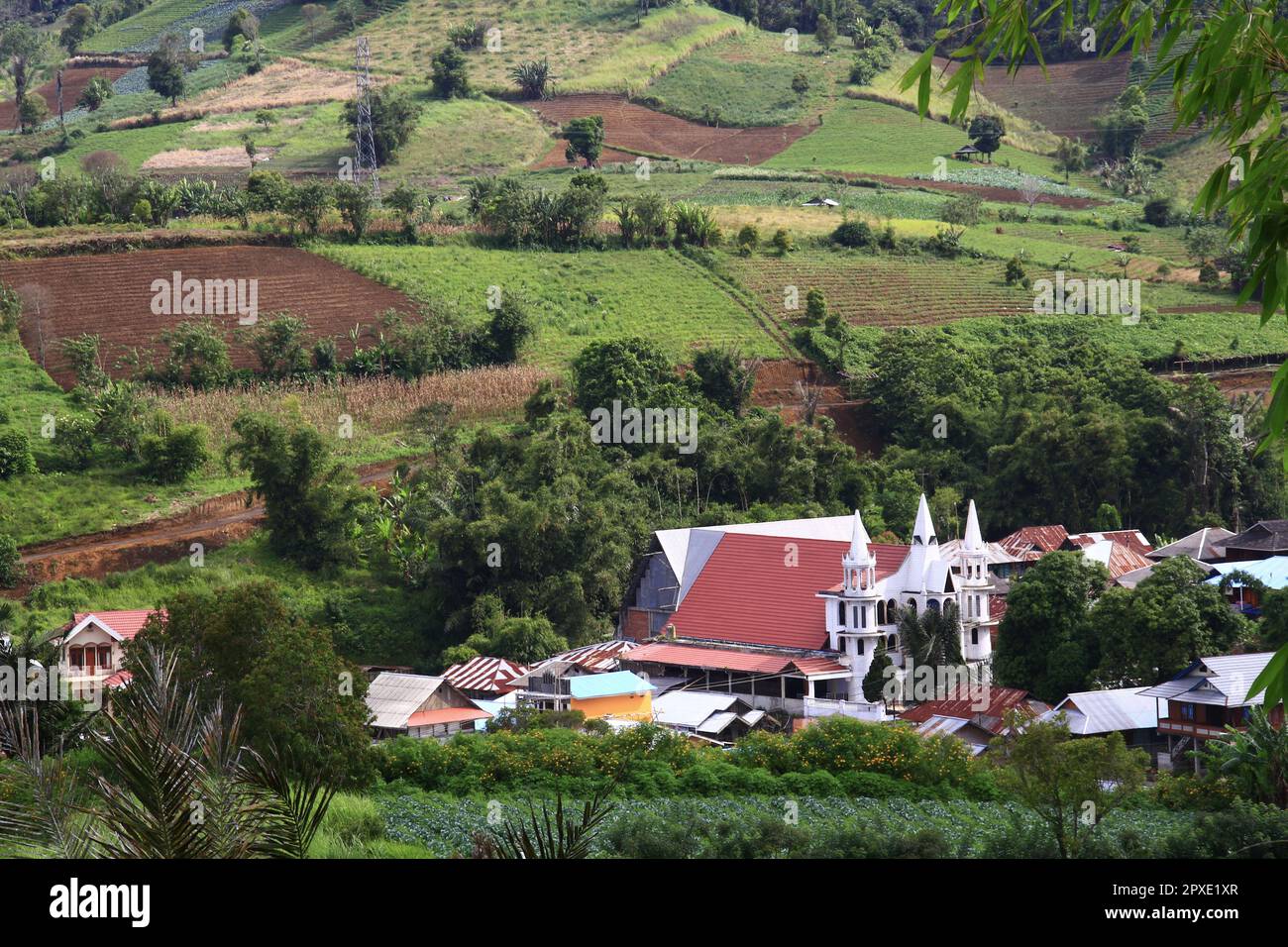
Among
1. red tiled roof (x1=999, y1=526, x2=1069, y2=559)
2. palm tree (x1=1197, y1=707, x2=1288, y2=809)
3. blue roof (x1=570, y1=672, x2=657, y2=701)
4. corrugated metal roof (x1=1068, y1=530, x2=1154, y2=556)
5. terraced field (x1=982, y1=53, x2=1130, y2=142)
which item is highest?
terraced field (x1=982, y1=53, x2=1130, y2=142)

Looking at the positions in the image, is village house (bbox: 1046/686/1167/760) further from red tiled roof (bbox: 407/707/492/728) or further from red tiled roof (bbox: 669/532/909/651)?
red tiled roof (bbox: 407/707/492/728)

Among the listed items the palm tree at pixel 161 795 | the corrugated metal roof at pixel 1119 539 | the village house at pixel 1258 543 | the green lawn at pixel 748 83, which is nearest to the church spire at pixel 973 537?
the corrugated metal roof at pixel 1119 539

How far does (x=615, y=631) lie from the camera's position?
117 feet

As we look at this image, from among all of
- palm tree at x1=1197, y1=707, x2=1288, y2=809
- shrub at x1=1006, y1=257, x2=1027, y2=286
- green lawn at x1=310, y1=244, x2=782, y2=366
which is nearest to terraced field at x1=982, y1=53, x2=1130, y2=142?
shrub at x1=1006, y1=257, x2=1027, y2=286

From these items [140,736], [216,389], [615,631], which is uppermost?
[140,736]

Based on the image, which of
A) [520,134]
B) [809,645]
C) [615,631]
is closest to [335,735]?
[809,645]

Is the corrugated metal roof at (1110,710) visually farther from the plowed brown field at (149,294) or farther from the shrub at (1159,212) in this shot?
the shrub at (1159,212)

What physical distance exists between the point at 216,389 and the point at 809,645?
1826cm

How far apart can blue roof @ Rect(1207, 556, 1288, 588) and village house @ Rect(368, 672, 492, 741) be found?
15.0 m

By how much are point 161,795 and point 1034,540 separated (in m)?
35.8

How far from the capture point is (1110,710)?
27.3 metres

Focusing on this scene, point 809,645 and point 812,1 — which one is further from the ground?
point 812,1

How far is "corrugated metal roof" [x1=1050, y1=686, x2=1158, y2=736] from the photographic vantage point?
2678 cm
